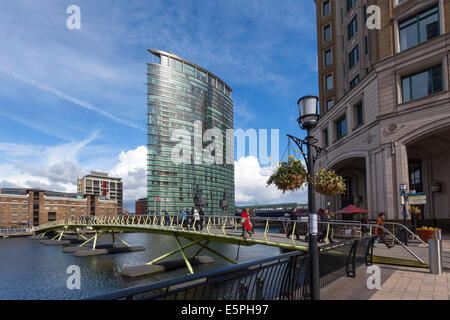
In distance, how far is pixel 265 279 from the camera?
5.43 meters

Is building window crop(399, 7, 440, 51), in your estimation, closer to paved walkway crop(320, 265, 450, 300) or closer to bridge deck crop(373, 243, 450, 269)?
bridge deck crop(373, 243, 450, 269)

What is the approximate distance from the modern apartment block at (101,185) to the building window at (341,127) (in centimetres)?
14598

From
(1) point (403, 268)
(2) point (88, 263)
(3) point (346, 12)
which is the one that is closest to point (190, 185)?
(2) point (88, 263)

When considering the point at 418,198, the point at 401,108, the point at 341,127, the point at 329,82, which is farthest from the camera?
the point at 329,82

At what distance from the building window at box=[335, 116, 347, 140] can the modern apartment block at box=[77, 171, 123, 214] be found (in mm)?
145984

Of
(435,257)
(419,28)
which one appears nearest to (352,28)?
(419,28)

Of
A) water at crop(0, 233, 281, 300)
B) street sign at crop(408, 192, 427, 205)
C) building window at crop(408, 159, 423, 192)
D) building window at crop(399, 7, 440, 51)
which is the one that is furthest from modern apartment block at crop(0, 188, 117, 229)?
building window at crop(399, 7, 440, 51)

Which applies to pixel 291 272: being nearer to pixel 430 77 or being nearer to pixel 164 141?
pixel 430 77

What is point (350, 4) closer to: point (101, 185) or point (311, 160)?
point (311, 160)

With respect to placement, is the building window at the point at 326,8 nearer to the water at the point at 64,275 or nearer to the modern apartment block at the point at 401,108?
the modern apartment block at the point at 401,108

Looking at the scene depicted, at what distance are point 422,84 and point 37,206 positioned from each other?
112729 millimetres

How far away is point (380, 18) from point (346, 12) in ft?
36.3

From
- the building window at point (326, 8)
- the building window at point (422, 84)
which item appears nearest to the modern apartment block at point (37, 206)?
the building window at point (326, 8)

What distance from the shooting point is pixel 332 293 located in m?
6.92
